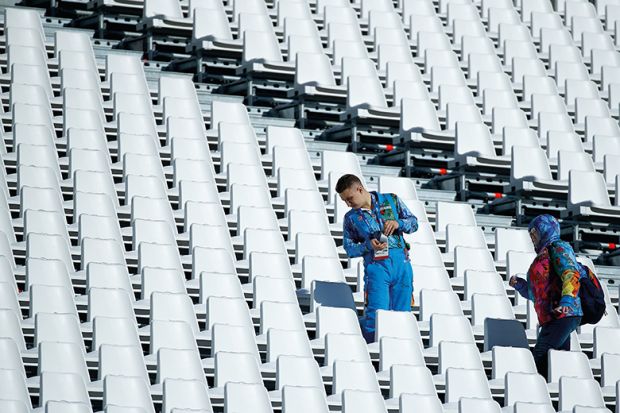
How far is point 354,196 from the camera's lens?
6.27 m

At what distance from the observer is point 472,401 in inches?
232

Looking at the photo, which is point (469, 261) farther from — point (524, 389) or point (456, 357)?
point (524, 389)

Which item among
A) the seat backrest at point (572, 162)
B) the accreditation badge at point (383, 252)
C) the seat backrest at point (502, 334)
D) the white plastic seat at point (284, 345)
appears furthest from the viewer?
the seat backrest at point (572, 162)

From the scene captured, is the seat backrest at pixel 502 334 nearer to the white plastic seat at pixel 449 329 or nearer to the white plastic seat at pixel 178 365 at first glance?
the white plastic seat at pixel 449 329

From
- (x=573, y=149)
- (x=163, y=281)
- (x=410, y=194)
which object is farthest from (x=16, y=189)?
(x=573, y=149)

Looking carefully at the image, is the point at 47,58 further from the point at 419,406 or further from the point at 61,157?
the point at 419,406

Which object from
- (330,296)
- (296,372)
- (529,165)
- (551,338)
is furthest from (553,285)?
(529,165)

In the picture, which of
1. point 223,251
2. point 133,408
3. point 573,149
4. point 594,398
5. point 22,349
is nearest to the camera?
point 133,408

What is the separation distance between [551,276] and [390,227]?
793 mm

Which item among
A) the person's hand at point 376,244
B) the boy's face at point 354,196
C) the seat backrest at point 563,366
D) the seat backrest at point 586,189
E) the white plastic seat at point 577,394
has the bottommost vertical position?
the white plastic seat at point 577,394

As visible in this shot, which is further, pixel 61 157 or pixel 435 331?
pixel 61 157

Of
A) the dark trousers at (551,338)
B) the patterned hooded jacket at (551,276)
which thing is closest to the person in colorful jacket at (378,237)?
the patterned hooded jacket at (551,276)

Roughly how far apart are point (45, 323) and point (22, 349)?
15cm

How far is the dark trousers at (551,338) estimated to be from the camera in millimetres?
6371
